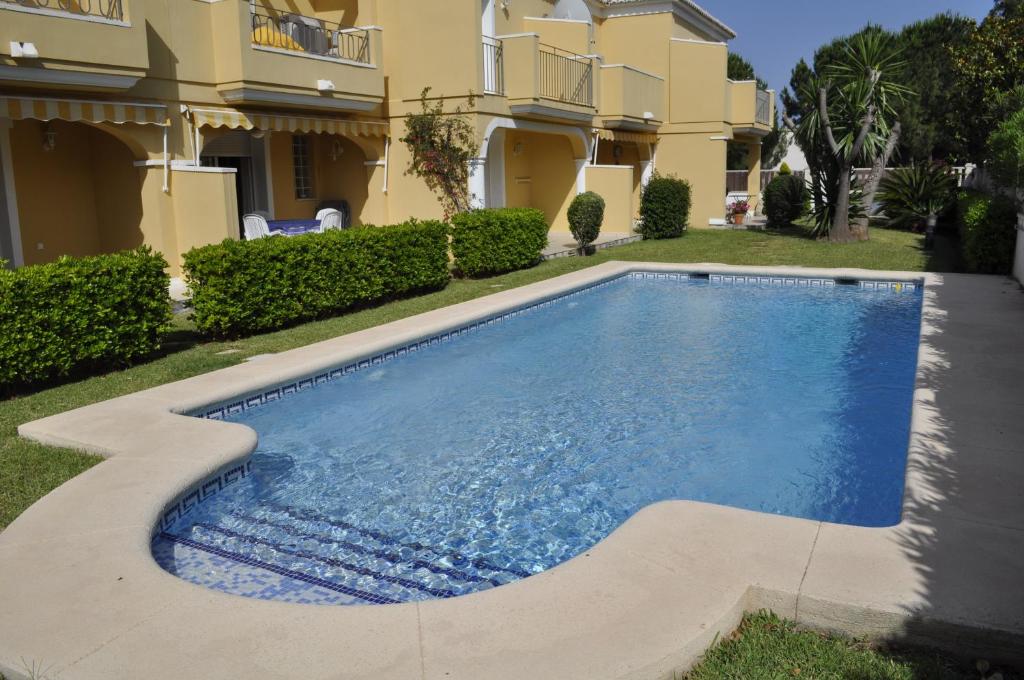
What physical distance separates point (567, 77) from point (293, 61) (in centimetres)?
849

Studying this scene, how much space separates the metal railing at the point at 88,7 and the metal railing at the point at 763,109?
2458 cm

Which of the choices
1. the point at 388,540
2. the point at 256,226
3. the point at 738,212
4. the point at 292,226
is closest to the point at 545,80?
the point at 292,226

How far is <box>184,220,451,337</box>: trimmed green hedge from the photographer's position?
11609 millimetres

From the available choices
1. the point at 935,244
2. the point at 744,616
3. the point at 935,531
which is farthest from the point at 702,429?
the point at 935,244

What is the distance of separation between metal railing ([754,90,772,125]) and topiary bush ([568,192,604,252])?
46.2 feet

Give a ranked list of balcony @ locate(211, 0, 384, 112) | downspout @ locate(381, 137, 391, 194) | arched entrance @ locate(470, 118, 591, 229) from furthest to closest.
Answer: arched entrance @ locate(470, 118, 591, 229), downspout @ locate(381, 137, 391, 194), balcony @ locate(211, 0, 384, 112)

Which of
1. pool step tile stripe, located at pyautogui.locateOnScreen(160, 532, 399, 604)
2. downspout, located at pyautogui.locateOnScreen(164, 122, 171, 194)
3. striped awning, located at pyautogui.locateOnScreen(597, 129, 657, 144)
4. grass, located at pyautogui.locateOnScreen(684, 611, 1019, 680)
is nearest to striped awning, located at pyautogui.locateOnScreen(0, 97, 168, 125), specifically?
downspout, located at pyautogui.locateOnScreen(164, 122, 171, 194)

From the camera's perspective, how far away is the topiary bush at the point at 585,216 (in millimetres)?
21250

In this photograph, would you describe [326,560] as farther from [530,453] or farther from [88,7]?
[88,7]

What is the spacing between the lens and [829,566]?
4.64 meters

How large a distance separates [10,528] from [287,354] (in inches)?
210

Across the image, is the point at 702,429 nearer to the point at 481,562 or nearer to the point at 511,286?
the point at 481,562

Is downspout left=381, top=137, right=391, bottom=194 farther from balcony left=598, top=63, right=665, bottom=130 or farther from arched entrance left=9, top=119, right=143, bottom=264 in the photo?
balcony left=598, top=63, right=665, bottom=130

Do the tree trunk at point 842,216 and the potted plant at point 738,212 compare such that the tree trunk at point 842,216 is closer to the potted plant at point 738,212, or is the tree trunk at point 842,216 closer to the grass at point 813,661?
the potted plant at point 738,212
